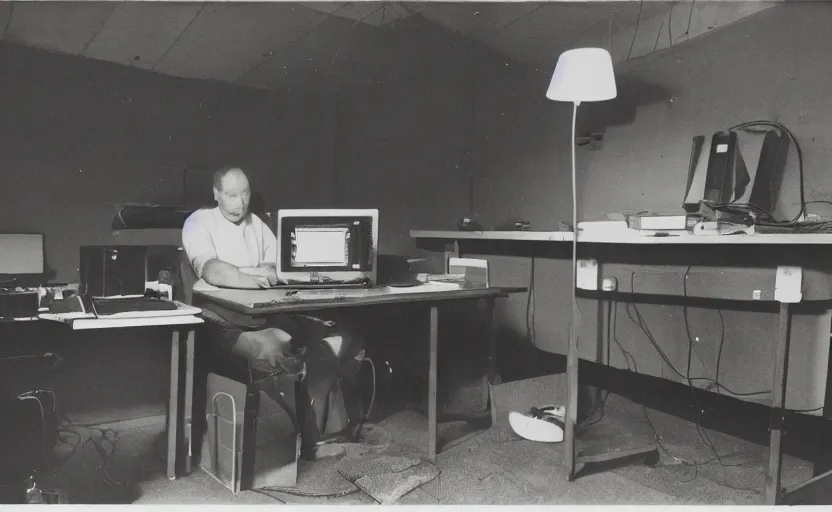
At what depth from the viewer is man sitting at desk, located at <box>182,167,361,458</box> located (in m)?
2.48

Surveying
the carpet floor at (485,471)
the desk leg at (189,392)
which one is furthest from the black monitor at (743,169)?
the desk leg at (189,392)

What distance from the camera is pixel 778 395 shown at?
198cm

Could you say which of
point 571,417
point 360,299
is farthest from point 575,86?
point 571,417

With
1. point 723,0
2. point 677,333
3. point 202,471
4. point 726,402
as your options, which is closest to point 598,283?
point 677,333

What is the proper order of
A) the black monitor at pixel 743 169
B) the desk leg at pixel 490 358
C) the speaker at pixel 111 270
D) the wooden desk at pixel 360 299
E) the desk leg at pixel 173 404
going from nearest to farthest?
the wooden desk at pixel 360 299 → the desk leg at pixel 173 404 → the black monitor at pixel 743 169 → the speaker at pixel 111 270 → the desk leg at pixel 490 358

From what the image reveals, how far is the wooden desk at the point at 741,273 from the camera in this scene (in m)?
1.95

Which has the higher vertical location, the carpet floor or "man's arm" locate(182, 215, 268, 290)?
"man's arm" locate(182, 215, 268, 290)

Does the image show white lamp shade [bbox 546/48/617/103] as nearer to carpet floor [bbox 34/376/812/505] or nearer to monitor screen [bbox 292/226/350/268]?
monitor screen [bbox 292/226/350/268]

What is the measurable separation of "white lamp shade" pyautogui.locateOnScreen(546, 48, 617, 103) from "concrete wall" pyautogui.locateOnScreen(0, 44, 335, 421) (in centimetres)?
178

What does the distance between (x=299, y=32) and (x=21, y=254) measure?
68.9 inches

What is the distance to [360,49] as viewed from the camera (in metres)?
3.37

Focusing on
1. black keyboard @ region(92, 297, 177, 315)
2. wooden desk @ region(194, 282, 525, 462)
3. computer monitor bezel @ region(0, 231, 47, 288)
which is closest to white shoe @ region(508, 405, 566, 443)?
wooden desk @ region(194, 282, 525, 462)

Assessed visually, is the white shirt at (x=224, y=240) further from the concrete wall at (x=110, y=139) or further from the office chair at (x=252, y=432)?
the office chair at (x=252, y=432)

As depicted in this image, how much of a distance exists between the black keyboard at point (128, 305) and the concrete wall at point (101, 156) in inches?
28.3
